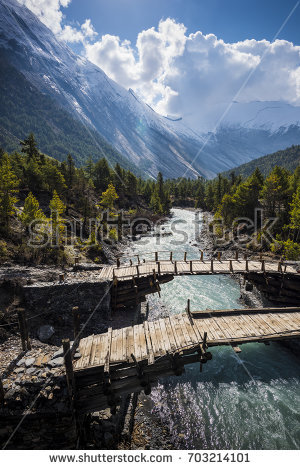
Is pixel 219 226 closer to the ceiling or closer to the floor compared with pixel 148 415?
closer to the ceiling

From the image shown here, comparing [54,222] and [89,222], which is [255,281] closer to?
[54,222]

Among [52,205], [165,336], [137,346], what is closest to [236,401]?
[165,336]

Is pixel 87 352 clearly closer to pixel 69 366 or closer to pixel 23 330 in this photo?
pixel 69 366

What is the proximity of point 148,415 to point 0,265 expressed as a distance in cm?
1658

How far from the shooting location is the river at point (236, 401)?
11055 mm

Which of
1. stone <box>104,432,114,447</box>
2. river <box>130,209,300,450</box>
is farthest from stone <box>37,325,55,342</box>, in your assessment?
river <box>130,209,300,450</box>

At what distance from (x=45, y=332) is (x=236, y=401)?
1310cm

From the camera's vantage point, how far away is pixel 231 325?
45.9 ft

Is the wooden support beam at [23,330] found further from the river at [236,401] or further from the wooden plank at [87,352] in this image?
the river at [236,401]

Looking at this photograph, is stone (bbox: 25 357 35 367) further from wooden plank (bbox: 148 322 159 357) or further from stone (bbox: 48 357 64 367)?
wooden plank (bbox: 148 322 159 357)

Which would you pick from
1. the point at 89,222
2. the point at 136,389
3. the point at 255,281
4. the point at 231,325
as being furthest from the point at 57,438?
the point at 89,222

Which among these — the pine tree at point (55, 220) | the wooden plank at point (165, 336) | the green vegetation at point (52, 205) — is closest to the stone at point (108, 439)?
the wooden plank at point (165, 336)

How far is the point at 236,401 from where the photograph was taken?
1298 centimetres

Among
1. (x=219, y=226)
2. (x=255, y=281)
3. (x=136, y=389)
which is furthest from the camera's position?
(x=219, y=226)
